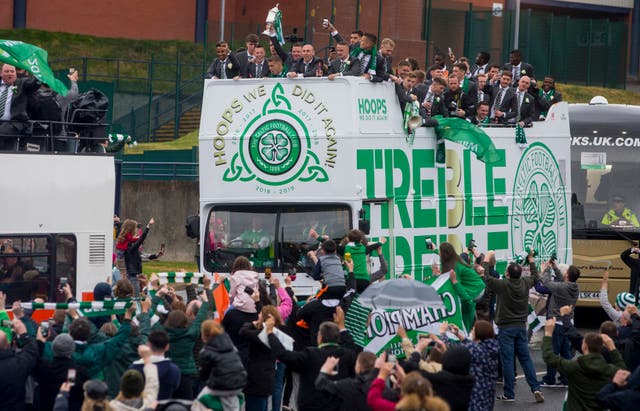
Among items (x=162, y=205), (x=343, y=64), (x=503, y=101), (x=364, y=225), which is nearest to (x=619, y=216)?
(x=503, y=101)

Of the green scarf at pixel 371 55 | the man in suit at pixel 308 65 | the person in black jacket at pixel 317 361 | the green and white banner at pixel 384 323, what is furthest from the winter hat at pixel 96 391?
the man in suit at pixel 308 65

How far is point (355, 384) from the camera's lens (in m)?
10.9

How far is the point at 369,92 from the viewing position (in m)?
18.0

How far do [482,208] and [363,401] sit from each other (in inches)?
375

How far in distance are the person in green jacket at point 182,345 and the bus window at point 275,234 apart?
16.7 ft

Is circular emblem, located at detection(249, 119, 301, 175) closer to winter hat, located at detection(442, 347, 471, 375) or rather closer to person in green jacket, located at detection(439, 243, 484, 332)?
person in green jacket, located at detection(439, 243, 484, 332)

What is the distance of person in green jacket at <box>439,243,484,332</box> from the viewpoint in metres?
15.6

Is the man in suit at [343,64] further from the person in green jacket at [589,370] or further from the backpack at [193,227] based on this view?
the person in green jacket at [589,370]

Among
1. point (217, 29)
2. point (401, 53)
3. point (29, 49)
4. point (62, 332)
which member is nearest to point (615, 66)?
point (401, 53)

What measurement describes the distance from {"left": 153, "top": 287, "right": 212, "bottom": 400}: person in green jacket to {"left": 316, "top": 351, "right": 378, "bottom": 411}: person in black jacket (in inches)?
73.3

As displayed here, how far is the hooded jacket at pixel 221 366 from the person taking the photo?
36.6 ft

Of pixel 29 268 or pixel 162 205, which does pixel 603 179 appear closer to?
pixel 162 205

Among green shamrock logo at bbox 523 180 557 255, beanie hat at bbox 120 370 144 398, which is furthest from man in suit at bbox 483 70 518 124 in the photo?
beanie hat at bbox 120 370 144 398

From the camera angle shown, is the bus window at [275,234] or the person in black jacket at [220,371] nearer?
the person in black jacket at [220,371]
